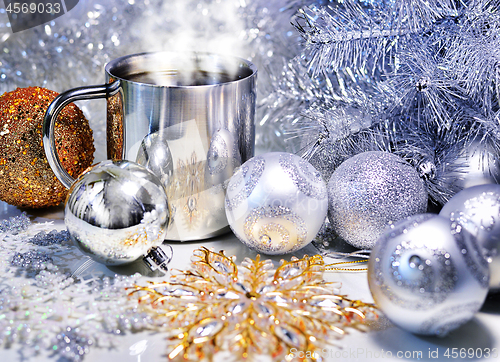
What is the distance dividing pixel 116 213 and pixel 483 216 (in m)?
0.35

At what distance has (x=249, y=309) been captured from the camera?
43cm

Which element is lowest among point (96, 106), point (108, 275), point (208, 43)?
point (108, 275)

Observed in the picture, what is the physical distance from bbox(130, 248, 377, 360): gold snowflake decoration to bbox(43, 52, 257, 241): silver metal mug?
8 cm

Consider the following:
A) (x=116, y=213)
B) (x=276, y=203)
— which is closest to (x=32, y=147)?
(x=116, y=213)

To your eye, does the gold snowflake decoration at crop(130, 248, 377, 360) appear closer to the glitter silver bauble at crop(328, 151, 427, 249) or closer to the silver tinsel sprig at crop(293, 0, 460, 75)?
the glitter silver bauble at crop(328, 151, 427, 249)

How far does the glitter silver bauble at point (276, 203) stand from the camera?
51 cm

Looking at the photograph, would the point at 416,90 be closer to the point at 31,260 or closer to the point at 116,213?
the point at 116,213

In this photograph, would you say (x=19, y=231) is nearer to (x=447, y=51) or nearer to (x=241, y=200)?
(x=241, y=200)

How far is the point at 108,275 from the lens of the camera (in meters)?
0.52

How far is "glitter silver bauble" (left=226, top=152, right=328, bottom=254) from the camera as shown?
0.51m

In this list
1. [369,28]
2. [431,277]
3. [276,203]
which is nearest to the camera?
[431,277]

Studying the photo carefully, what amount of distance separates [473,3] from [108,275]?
0.50 meters

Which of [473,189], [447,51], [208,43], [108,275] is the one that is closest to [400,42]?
[447,51]

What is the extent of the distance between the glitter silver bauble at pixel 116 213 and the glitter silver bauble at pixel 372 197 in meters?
0.20
